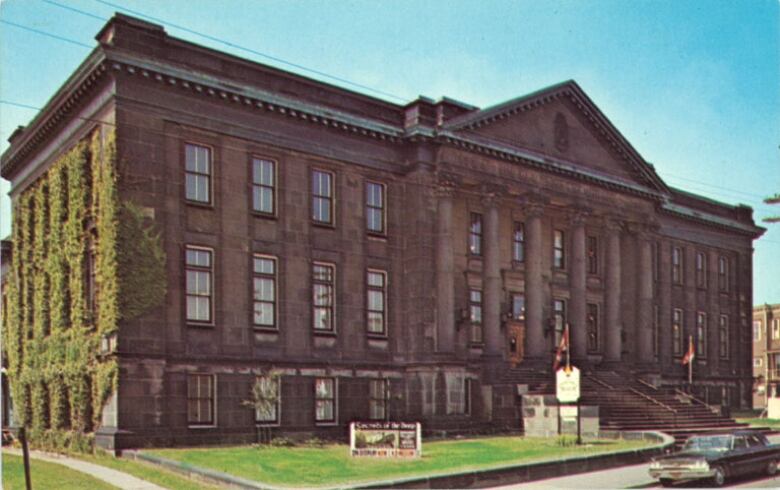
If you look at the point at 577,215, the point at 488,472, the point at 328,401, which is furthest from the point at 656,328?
the point at 488,472

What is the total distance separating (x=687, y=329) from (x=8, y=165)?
130ft

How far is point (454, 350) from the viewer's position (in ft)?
124

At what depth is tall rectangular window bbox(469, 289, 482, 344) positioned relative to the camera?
40.8 metres

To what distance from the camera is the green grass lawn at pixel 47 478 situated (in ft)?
66.7

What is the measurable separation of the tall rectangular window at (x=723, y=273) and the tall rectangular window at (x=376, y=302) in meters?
30.0

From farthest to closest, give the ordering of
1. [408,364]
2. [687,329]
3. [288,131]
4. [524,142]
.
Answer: [687,329]
[524,142]
[408,364]
[288,131]

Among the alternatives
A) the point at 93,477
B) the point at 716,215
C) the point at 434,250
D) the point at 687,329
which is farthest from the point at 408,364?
the point at 716,215

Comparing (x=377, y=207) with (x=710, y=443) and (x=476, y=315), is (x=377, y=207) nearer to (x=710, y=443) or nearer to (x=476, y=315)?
(x=476, y=315)

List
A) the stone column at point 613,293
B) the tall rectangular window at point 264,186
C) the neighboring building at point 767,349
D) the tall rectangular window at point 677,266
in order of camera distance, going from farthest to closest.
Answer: the neighboring building at point 767,349, the tall rectangular window at point 677,266, the stone column at point 613,293, the tall rectangular window at point 264,186

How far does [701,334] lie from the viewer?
2250 inches

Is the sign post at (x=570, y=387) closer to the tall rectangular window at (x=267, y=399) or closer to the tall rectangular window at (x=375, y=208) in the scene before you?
the tall rectangular window at (x=375, y=208)

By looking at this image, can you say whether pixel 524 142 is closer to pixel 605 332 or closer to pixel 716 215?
pixel 605 332

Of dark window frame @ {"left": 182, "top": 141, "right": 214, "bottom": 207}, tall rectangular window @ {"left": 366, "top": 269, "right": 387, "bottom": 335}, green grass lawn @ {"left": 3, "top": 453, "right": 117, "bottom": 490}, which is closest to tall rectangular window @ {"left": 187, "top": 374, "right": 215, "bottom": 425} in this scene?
dark window frame @ {"left": 182, "top": 141, "right": 214, "bottom": 207}

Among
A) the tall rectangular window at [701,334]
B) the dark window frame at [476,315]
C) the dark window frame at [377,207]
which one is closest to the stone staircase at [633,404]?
the dark window frame at [476,315]
